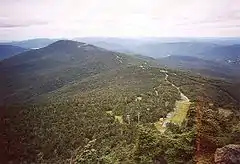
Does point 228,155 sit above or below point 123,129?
above

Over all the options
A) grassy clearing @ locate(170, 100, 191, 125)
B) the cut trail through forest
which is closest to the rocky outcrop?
the cut trail through forest

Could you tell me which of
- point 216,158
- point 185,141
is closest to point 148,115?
point 185,141

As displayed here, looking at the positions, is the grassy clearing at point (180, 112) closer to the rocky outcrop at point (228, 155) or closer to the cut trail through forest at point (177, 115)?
the cut trail through forest at point (177, 115)

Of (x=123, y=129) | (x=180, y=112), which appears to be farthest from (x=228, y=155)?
(x=180, y=112)

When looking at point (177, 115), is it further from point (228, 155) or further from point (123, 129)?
point (228, 155)

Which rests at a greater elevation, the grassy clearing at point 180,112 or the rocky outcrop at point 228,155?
the rocky outcrop at point 228,155

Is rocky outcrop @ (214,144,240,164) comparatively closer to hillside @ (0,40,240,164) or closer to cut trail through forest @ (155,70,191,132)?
hillside @ (0,40,240,164)

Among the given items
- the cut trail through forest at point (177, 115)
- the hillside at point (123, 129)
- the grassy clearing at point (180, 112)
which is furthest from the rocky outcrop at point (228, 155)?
the grassy clearing at point (180, 112)

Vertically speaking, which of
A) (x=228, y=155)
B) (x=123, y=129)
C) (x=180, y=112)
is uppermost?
(x=228, y=155)

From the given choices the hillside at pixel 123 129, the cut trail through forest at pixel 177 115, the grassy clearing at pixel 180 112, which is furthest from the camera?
the grassy clearing at pixel 180 112
